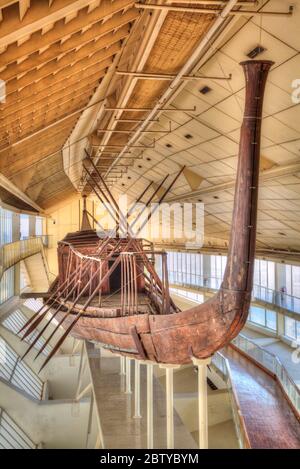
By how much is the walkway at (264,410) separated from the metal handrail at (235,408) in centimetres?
14

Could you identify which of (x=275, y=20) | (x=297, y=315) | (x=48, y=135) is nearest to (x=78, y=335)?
(x=48, y=135)

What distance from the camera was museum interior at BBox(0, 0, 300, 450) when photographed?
5.01m

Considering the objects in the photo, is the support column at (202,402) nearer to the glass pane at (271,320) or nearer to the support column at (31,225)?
the glass pane at (271,320)

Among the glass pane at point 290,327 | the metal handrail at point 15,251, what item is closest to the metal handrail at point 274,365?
the glass pane at point 290,327

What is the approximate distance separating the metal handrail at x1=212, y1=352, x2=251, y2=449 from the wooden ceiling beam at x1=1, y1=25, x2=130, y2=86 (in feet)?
24.5

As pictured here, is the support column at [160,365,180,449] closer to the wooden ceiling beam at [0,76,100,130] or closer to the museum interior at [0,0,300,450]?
the museum interior at [0,0,300,450]

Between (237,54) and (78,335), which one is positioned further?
(78,335)

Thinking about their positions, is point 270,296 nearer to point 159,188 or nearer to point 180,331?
point 159,188

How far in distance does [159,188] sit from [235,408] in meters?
5.74

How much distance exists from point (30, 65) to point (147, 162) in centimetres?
1048

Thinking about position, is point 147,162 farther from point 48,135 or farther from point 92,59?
point 92,59

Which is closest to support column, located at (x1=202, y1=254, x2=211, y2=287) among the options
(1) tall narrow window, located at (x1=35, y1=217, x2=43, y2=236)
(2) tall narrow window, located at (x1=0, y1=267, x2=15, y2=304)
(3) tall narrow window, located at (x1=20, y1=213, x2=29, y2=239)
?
(2) tall narrow window, located at (x1=0, y1=267, x2=15, y2=304)

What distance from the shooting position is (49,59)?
525 cm
